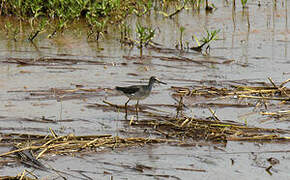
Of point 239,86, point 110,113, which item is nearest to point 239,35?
point 239,86

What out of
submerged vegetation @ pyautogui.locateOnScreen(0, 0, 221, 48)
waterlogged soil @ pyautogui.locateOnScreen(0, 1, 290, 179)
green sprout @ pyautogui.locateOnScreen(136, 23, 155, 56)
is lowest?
waterlogged soil @ pyautogui.locateOnScreen(0, 1, 290, 179)

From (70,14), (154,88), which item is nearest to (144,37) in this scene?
(70,14)

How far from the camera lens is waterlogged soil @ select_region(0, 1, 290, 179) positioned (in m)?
6.05

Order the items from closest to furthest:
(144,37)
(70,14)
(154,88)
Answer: (154,88)
(144,37)
(70,14)

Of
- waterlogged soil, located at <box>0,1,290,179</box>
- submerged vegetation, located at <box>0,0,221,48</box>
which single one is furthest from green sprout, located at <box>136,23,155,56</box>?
submerged vegetation, located at <box>0,0,221,48</box>

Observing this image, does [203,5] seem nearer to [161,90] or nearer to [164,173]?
[161,90]

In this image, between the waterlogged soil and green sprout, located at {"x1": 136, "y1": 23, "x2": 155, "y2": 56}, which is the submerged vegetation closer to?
the waterlogged soil

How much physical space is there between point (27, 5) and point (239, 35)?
4632 millimetres

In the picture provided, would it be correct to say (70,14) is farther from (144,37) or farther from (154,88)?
(154,88)

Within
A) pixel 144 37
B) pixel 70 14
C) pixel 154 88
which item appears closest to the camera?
pixel 154 88

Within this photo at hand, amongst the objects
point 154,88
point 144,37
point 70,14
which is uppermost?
point 70,14

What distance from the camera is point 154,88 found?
9.21m

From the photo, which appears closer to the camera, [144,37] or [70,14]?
[144,37]

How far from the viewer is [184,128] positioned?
7113 millimetres
